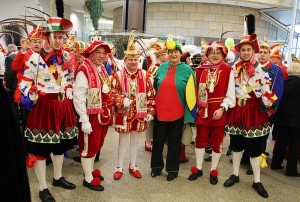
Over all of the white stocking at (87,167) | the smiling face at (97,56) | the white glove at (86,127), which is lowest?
Answer: the white stocking at (87,167)

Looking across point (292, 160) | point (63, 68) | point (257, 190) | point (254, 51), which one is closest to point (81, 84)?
point (63, 68)

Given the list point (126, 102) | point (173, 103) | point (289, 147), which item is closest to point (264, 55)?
point (289, 147)

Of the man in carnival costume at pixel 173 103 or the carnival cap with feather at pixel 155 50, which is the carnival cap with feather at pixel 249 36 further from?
the carnival cap with feather at pixel 155 50

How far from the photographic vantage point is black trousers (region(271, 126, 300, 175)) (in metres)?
3.86

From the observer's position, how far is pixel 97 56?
3123 millimetres

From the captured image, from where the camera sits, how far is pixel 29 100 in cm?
265

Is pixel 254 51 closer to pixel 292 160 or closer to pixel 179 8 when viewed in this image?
pixel 292 160

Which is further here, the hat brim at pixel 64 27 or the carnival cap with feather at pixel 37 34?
the carnival cap with feather at pixel 37 34

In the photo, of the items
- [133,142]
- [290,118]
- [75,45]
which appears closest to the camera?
[133,142]

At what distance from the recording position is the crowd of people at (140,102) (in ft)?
9.17

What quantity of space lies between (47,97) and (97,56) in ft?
2.25

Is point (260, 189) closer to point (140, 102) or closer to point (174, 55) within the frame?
point (140, 102)

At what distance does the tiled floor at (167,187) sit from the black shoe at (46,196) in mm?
83

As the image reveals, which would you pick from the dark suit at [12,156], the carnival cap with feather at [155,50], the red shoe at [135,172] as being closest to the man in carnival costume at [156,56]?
the carnival cap with feather at [155,50]
